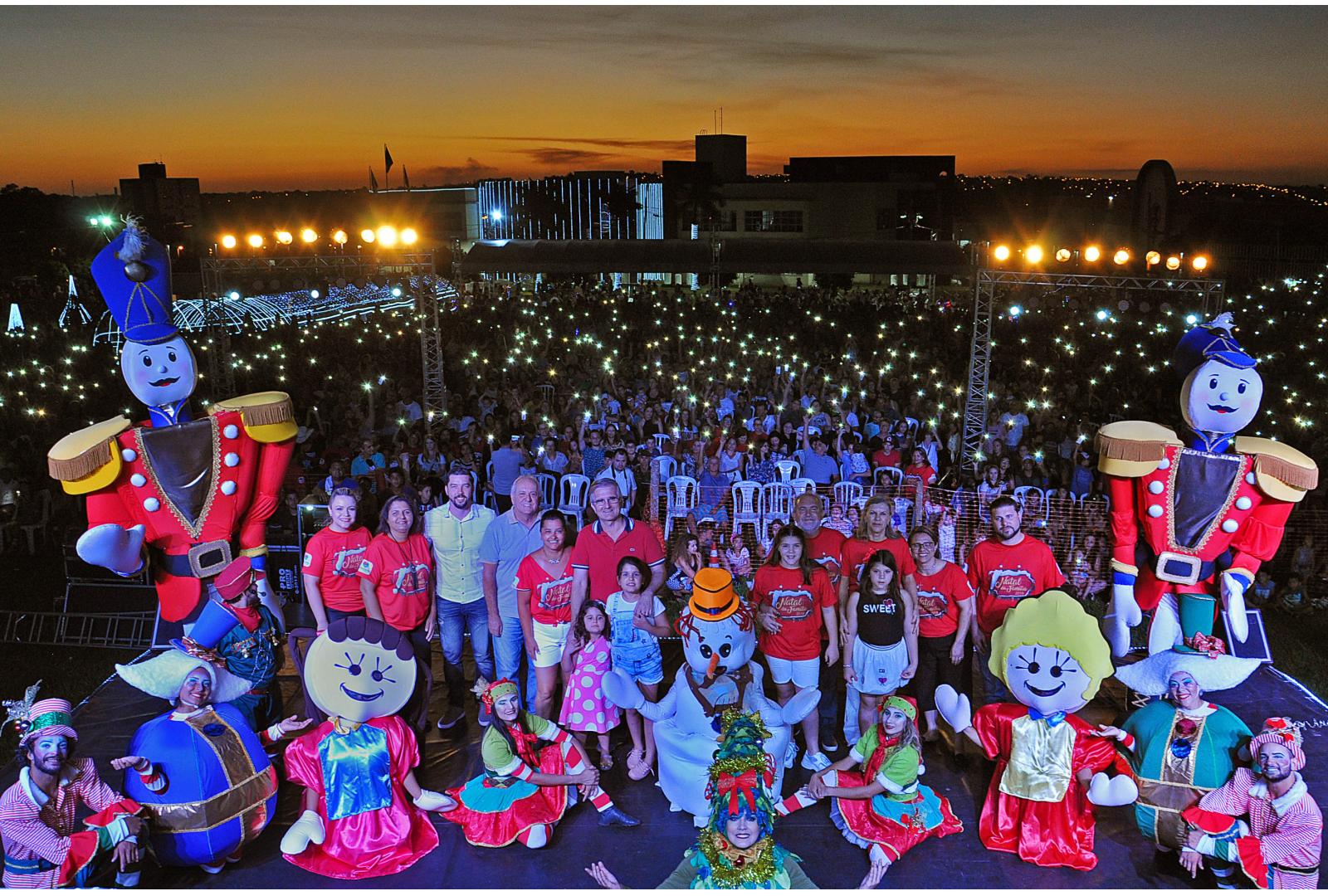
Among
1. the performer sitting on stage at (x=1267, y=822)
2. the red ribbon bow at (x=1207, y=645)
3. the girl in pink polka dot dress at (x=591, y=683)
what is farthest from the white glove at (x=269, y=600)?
the red ribbon bow at (x=1207, y=645)

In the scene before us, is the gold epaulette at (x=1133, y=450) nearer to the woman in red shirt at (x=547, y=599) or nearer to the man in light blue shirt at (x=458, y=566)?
the woman in red shirt at (x=547, y=599)

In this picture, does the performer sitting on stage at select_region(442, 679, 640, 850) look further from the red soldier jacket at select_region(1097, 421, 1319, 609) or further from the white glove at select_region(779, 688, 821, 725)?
the red soldier jacket at select_region(1097, 421, 1319, 609)

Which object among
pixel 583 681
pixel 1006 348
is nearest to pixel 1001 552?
pixel 583 681

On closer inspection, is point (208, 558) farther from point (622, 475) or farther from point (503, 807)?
point (622, 475)

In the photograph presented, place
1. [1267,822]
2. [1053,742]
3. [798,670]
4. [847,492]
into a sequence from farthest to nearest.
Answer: [847,492], [798,670], [1053,742], [1267,822]

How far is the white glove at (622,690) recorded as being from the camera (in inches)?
181

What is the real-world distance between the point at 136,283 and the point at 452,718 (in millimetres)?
3038

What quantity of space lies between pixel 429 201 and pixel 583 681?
42.6m

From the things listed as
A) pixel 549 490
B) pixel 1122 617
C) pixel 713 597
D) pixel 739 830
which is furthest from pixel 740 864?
pixel 549 490

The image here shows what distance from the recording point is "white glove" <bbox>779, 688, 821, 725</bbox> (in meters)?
4.52

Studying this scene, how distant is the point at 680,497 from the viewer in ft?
28.0

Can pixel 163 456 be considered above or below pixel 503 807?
above

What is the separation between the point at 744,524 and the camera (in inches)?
327

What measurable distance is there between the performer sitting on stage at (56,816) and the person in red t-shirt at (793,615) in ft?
9.85
